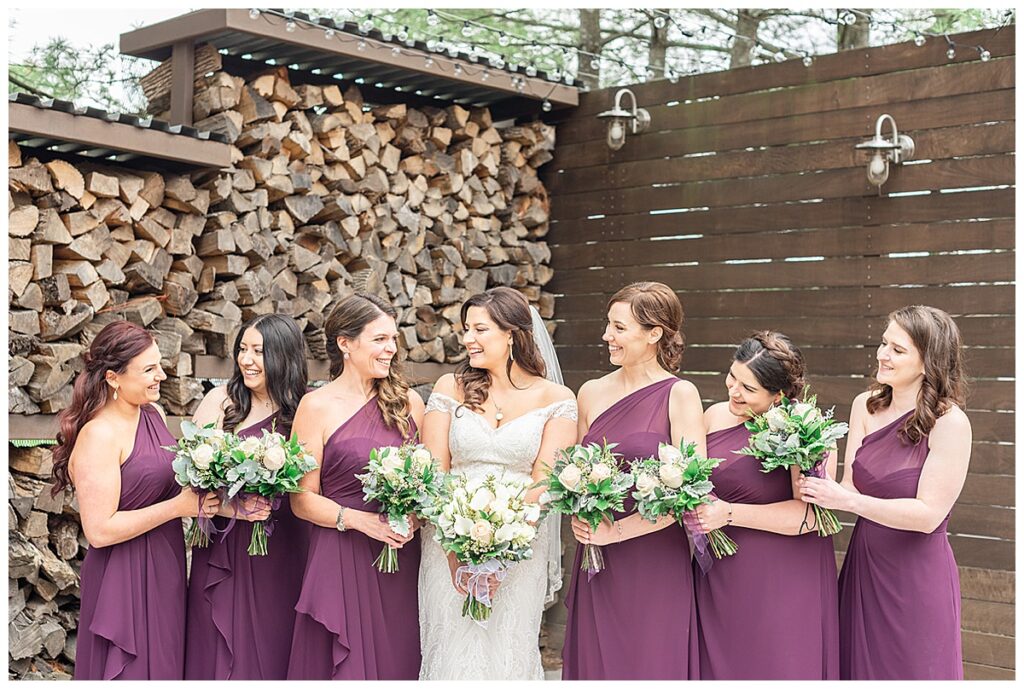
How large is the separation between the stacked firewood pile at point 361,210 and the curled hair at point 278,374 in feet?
4.84

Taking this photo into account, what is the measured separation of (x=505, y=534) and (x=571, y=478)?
293 millimetres

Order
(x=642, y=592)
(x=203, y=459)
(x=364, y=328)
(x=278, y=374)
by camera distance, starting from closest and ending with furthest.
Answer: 1. (x=203, y=459)
2. (x=642, y=592)
3. (x=364, y=328)
4. (x=278, y=374)

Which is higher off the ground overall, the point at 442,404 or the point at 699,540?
the point at 442,404

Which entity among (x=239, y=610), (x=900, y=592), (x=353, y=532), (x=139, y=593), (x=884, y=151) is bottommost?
(x=239, y=610)

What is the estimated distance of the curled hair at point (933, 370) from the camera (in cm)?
414

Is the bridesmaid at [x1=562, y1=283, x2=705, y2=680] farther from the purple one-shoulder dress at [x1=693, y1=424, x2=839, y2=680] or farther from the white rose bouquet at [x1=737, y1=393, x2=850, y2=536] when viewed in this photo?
the white rose bouquet at [x1=737, y1=393, x2=850, y2=536]

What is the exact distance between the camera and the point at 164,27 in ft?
20.9

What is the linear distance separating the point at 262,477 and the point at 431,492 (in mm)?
606

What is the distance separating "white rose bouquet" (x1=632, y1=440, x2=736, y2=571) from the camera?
3889mm

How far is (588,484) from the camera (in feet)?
12.9

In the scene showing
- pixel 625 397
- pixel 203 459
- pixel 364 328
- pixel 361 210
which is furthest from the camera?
pixel 361 210

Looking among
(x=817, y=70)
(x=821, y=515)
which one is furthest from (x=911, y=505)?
(x=817, y=70)

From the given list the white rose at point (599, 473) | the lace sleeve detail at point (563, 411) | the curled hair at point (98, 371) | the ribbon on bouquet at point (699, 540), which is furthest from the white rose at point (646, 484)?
the curled hair at point (98, 371)

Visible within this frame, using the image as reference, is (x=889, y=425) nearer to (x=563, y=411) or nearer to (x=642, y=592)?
(x=642, y=592)
